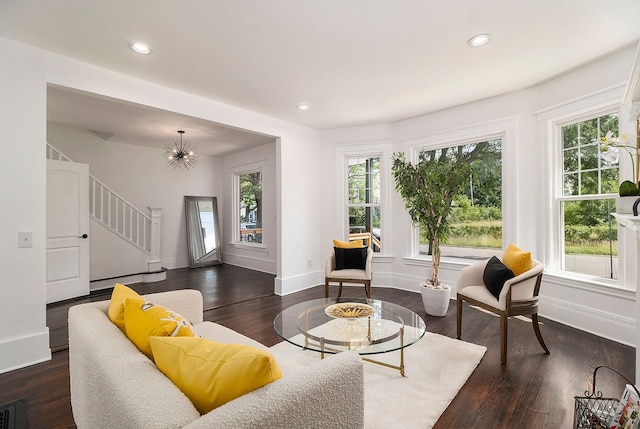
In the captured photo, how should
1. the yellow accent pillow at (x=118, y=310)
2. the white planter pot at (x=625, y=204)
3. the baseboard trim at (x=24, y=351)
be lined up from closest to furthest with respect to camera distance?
the yellow accent pillow at (x=118, y=310) → the white planter pot at (x=625, y=204) → the baseboard trim at (x=24, y=351)

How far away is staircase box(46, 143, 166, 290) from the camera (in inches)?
199

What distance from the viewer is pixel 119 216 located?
5.54m

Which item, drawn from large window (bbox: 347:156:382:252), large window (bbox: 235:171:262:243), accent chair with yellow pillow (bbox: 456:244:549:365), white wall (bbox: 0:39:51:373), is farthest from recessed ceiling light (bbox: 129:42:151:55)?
large window (bbox: 235:171:262:243)

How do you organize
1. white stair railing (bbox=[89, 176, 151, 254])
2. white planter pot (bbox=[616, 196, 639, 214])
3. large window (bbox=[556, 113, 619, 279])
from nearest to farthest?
white planter pot (bbox=[616, 196, 639, 214]) < large window (bbox=[556, 113, 619, 279]) < white stair railing (bbox=[89, 176, 151, 254])

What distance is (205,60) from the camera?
278 centimetres

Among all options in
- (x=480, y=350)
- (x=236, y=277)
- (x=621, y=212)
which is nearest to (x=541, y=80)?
(x=621, y=212)

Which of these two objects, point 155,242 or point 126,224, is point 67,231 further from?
point 155,242

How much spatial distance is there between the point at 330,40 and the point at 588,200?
3.12 meters

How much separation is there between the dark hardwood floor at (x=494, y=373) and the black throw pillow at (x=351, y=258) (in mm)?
821

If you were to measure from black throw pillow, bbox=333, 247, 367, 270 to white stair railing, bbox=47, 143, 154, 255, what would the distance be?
377cm

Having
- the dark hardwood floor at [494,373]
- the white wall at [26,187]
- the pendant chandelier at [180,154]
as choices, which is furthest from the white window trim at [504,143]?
the pendant chandelier at [180,154]

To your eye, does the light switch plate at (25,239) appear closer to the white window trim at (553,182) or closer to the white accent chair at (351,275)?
the white accent chair at (351,275)

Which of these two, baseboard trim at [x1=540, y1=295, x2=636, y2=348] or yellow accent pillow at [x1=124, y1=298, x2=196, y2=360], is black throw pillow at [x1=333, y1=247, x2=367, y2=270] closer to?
baseboard trim at [x1=540, y1=295, x2=636, y2=348]

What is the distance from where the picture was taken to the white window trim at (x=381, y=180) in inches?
191
